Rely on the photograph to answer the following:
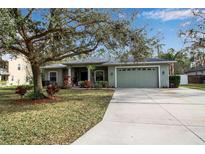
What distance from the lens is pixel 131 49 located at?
13039 mm

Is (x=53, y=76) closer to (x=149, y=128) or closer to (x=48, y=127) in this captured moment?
(x=48, y=127)

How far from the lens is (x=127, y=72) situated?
2644 cm

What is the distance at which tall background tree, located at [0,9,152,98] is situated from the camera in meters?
10.8

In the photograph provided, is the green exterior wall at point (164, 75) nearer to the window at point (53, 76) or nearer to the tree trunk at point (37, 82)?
the window at point (53, 76)

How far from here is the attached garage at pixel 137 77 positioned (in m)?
25.9

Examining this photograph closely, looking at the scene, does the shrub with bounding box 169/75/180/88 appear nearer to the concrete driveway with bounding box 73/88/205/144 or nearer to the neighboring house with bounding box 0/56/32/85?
the concrete driveway with bounding box 73/88/205/144

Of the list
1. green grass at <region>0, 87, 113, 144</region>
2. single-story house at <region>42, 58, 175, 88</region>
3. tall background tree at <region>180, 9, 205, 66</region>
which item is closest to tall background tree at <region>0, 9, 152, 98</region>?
green grass at <region>0, 87, 113, 144</region>

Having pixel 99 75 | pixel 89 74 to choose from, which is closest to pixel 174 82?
pixel 99 75

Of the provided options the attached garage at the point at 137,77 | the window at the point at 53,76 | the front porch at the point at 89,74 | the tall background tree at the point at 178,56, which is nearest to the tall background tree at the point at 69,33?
the attached garage at the point at 137,77

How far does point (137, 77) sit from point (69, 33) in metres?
15.3

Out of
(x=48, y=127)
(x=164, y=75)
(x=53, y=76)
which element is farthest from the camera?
(x=53, y=76)
